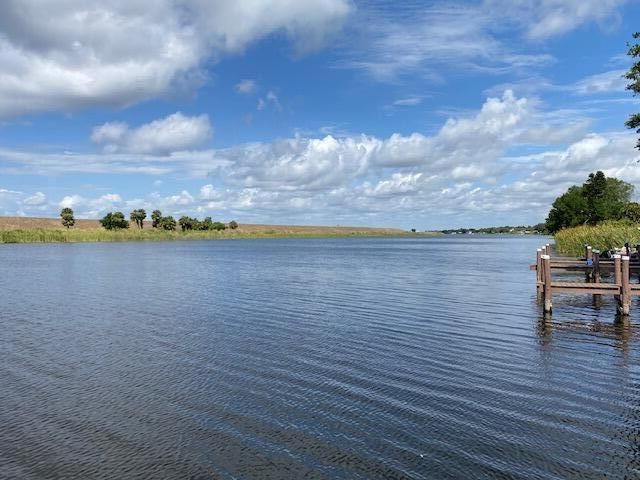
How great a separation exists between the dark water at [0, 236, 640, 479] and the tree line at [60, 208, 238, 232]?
5593 inches

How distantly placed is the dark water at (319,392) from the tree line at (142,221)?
142 metres

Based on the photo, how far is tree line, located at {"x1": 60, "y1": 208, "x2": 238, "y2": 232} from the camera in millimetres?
160000

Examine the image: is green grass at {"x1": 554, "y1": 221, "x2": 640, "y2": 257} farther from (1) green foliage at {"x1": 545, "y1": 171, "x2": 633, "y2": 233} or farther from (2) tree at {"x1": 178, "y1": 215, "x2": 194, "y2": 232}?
(2) tree at {"x1": 178, "y1": 215, "x2": 194, "y2": 232}

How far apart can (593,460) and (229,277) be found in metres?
36.8

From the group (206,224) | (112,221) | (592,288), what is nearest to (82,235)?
(112,221)

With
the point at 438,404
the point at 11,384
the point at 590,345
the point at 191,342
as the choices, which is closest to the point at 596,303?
the point at 590,345

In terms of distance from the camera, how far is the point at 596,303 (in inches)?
1066

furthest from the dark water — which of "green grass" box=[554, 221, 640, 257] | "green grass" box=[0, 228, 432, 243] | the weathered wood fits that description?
"green grass" box=[0, 228, 432, 243]

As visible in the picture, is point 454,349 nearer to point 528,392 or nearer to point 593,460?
point 528,392

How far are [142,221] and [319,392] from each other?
176445mm

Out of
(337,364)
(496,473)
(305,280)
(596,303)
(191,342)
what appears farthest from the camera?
(305,280)

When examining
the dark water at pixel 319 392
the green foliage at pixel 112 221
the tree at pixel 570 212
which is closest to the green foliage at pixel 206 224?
the green foliage at pixel 112 221

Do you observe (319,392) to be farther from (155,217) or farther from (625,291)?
(155,217)

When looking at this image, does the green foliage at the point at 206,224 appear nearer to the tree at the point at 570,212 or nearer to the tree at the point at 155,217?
the tree at the point at 155,217
